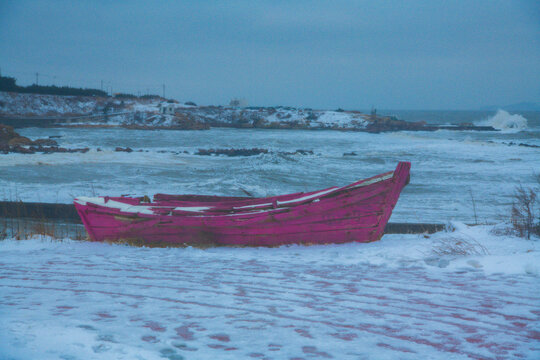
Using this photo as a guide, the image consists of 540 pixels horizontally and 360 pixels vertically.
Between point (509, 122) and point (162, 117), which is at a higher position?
point (509, 122)

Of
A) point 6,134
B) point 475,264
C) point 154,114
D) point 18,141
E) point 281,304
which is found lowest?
point 281,304

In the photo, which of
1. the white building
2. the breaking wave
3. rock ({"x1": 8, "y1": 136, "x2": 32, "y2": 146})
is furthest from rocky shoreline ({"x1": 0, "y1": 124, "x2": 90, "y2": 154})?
the breaking wave

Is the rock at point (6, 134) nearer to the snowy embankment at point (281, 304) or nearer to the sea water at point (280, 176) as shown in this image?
the sea water at point (280, 176)

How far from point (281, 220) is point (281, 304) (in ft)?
9.49

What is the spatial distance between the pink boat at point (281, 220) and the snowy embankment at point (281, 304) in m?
0.64

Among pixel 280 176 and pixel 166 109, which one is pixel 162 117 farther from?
pixel 280 176

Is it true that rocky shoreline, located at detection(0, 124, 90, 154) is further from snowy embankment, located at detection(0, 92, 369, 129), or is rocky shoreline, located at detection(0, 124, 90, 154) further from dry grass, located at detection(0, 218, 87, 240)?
snowy embankment, located at detection(0, 92, 369, 129)

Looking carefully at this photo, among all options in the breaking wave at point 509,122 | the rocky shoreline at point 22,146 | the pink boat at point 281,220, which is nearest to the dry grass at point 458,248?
the pink boat at point 281,220

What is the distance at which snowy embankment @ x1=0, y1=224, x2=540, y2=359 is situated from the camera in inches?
115

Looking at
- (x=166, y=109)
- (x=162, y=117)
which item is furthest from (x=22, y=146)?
(x=166, y=109)

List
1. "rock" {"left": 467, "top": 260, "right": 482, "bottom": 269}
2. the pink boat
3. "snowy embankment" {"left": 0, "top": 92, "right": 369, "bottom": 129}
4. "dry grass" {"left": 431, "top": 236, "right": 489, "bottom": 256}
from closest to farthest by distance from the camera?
"rock" {"left": 467, "top": 260, "right": 482, "bottom": 269}
"dry grass" {"left": 431, "top": 236, "right": 489, "bottom": 256}
the pink boat
"snowy embankment" {"left": 0, "top": 92, "right": 369, "bottom": 129}

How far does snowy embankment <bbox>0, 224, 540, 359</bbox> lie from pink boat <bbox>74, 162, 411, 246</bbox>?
0.64 meters

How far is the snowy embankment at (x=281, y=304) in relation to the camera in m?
2.93

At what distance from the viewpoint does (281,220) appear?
6719 millimetres
